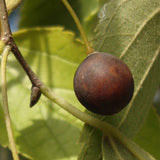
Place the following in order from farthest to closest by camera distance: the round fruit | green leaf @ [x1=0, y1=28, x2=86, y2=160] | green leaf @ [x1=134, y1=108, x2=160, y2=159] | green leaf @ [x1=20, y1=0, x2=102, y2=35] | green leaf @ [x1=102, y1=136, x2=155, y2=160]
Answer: green leaf @ [x1=20, y1=0, x2=102, y2=35]
green leaf @ [x1=134, y1=108, x2=160, y2=159]
green leaf @ [x1=0, y1=28, x2=86, y2=160]
green leaf @ [x1=102, y1=136, x2=155, y2=160]
the round fruit

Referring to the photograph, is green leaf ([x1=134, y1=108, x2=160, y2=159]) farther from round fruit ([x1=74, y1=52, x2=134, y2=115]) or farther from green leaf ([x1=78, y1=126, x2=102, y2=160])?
round fruit ([x1=74, y1=52, x2=134, y2=115])

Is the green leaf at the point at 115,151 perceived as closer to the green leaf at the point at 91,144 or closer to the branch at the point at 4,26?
the green leaf at the point at 91,144

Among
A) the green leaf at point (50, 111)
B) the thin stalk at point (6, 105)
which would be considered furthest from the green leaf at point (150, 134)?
the thin stalk at point (6, 105)

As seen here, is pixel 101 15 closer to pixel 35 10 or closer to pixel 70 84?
pixel 70 84

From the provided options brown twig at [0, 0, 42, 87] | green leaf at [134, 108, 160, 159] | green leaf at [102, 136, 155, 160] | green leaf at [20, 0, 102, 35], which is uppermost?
brown twig at [0, 0, 42, 87]

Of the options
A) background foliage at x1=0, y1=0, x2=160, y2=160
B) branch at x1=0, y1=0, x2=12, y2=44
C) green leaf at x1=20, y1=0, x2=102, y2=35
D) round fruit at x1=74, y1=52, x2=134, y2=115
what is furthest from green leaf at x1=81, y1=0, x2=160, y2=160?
green leaf at x1=20, y1=0, x2=102, y2=35
